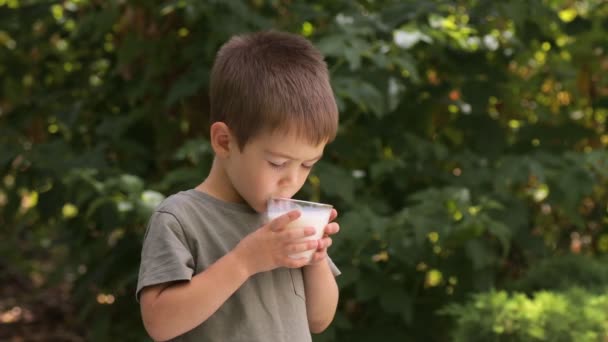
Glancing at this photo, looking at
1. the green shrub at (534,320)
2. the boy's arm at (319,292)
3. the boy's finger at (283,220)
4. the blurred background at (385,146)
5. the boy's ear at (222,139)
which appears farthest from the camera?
the blurred background at (385,146)

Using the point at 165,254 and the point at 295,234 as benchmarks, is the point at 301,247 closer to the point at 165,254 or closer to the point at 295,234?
the point at 295,234

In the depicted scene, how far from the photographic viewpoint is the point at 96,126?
3949mm

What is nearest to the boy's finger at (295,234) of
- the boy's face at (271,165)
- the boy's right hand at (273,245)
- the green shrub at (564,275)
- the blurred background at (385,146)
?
the boy's right hand at (273,245)

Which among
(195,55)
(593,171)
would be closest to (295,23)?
(195,55)

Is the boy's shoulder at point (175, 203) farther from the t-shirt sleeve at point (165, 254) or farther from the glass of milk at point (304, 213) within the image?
the glass of milk at point (304, 213)

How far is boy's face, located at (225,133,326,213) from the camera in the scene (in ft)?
5.44

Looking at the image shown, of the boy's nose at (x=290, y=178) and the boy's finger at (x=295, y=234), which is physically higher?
the boy's nose at (x=290, y=178)

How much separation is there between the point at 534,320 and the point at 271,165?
1.53m

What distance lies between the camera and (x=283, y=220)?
1592 millimetres

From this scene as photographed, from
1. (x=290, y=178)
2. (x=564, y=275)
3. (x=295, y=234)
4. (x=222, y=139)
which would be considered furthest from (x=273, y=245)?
(x=564, y=275)

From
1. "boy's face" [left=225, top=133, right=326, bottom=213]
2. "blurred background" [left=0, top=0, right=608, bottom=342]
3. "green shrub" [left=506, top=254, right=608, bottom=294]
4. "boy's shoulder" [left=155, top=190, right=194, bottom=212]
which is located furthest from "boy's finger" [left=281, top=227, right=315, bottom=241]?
"green shrub" [left=506, top=254, right=608, bottom=294]

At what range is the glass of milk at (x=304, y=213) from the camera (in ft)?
5.28

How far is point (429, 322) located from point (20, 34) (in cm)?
228

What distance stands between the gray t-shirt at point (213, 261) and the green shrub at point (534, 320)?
131 cm
